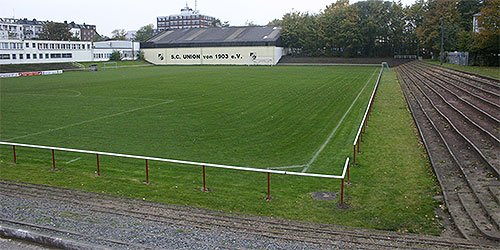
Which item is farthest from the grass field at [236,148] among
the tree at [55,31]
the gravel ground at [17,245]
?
the tree at [55,31]

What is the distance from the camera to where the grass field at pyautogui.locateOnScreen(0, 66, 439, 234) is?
1140 cm

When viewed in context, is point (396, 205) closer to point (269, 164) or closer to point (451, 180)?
point (451, 180)

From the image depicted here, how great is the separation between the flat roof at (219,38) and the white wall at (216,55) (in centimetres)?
104

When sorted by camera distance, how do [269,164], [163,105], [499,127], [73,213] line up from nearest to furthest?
[73,213]
[269,164]
[499,127]
[163,105]

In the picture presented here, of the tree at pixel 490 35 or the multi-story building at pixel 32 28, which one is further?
the multi-story building at pixel 32 28

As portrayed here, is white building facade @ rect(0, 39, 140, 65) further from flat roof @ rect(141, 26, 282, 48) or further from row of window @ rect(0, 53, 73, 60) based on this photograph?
flat roof @ rect(141, 26, 282, 48)

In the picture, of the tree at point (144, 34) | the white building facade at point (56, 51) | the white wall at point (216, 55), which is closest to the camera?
the white building facade at point (56, 51)

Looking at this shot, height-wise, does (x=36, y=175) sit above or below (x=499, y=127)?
below

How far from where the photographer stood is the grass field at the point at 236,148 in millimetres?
11398

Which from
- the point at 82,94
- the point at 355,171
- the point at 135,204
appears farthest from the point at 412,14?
the point at 135,204

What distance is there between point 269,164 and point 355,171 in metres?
3.11

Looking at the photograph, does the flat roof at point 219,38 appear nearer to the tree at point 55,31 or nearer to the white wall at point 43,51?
the white wall at point 43,51

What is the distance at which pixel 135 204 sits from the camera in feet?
34.9

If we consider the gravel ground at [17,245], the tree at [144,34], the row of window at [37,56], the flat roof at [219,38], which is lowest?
the gravel ground at [17,245]
